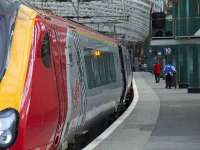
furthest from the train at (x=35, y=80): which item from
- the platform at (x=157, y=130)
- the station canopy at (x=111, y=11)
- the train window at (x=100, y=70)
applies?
the station canopy at (x=111, y=11)

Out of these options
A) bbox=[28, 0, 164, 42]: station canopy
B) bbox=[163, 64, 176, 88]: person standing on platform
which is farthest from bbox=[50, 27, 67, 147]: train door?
bbox=[28, 0, 164, 42]: station canopy

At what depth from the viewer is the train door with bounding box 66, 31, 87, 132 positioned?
1048cm

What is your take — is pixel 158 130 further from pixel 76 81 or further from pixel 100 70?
pixel 76 81

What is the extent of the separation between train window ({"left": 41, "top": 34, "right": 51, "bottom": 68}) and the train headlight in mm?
1295

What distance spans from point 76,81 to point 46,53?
8.19 feet

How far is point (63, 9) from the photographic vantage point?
180 feet

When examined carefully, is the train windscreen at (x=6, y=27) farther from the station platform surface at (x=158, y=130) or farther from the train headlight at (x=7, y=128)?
the station platform surface at (x=158, y=130)

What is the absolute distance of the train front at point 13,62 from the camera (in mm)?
7070

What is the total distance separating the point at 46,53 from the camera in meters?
8.49

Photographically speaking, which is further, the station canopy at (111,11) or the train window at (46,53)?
the station canopy at (111,11)

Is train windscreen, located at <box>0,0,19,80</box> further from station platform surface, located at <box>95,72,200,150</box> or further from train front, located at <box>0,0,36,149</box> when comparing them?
station platform surface, located at <box>95,72,200,150</box>

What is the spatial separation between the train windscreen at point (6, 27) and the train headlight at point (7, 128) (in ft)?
1.97

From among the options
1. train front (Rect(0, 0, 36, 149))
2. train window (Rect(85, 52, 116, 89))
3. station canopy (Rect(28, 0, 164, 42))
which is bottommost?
train window (Rect(85, 52, 116, 89))

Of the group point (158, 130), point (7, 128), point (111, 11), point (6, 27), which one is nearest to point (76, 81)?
point (6, 27)
